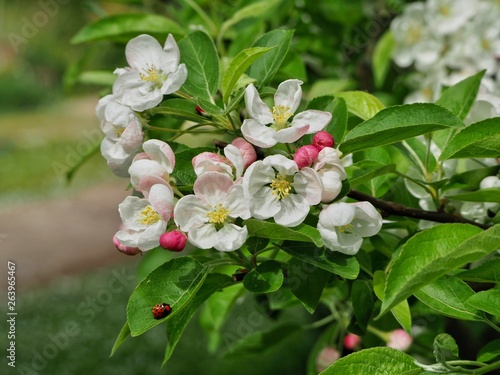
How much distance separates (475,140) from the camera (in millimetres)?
799

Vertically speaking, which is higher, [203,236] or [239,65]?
[239,65]

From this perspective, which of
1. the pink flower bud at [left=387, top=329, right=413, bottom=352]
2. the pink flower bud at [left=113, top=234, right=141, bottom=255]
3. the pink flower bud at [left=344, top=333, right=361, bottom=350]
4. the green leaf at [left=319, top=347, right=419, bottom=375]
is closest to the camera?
the green leaf at [left=319, top=347, right=419, bottom=375]

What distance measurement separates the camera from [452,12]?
1.62 m

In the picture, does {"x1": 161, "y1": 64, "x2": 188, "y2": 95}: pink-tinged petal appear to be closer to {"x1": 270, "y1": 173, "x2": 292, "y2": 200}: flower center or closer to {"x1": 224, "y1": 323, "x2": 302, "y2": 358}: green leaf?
{"x1": 270, "y1": 173, "x2": 292, "y2": 200}: flower center

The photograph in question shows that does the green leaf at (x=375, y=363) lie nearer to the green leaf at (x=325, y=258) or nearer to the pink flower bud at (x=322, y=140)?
the green leaf at (x=325, y=258)

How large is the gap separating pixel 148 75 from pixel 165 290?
0.26 m

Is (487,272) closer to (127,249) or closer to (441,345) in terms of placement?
(441,345)

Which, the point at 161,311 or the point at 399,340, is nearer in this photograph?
the point at 161,311

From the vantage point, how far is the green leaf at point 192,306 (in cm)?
85

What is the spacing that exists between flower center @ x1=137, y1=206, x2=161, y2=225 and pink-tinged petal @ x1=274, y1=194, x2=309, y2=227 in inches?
5.2

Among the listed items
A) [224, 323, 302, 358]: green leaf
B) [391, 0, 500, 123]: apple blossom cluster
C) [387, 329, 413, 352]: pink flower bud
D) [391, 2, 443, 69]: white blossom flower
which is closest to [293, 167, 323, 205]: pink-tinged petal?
[387, 329, 413, 352]: pink flower bud

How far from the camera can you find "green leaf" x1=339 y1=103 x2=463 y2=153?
783mm

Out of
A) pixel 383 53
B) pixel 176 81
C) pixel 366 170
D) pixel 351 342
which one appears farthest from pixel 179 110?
pixel 383 53

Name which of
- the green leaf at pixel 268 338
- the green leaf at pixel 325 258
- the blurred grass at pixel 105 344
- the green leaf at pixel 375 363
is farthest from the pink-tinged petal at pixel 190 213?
the blurred grass at pixel 105 344
